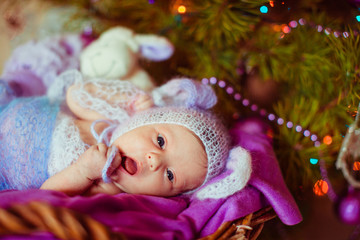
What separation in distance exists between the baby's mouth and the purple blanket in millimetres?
77

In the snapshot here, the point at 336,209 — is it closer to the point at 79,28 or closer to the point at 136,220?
the point at 136,220

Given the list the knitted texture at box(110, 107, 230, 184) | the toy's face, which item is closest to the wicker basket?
the knitted texture at box(110, 107, 230, 184)

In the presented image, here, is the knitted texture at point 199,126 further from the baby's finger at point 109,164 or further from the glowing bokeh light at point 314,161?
the glowing bokeh light at point 314,161

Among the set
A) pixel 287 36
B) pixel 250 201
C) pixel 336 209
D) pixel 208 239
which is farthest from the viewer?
pixel 336 209

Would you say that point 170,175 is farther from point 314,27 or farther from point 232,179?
point 314,27

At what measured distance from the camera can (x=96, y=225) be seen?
1.70 ft

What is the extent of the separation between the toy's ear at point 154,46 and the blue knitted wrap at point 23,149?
1.65 ft

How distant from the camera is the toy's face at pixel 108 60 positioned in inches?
44.9

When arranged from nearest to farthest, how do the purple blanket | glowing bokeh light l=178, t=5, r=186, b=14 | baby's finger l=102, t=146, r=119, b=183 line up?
the purple blanket < baby's finger l=102, t=146, r=119, b=183 < glowing bokeh light l=178, t=5, r=186, b=14

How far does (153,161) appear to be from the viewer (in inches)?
33.9

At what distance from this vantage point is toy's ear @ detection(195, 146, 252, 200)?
854 millimetres

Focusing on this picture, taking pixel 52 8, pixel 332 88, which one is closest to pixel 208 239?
pixel 332 88

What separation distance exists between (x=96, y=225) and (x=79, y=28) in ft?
3.97

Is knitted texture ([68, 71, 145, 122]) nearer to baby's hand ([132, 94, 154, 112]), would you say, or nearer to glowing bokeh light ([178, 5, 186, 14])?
baby's hand ([132, 94, 154, 112])
